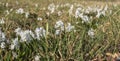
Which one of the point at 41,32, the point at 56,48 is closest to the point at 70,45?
the point at 56,48

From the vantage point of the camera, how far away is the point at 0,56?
305 cm

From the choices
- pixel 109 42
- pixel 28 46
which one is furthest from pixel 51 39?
pixel 109 42

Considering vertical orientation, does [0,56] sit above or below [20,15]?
below

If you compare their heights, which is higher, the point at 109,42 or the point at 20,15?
the point at 20,15

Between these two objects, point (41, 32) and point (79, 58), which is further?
point (41, 32)

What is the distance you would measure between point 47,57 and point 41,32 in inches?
25.2

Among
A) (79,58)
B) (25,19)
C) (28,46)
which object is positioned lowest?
(79,58)

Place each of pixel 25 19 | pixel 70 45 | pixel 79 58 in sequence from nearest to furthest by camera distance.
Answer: pixel 79 58, pixel 70 45, pixel 25 19

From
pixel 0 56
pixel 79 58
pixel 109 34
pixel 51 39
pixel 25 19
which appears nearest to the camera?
pixel 0 56

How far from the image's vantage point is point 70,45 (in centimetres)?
354

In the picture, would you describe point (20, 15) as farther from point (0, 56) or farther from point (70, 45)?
point (0, 56)

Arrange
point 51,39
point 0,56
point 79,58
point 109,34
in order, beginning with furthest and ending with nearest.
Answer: point 109,34 → point 51,39 → point 79,58 → point 0,56

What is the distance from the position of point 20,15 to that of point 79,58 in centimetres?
291

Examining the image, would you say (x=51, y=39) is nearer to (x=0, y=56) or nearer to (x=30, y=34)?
(x=30, y=34)
